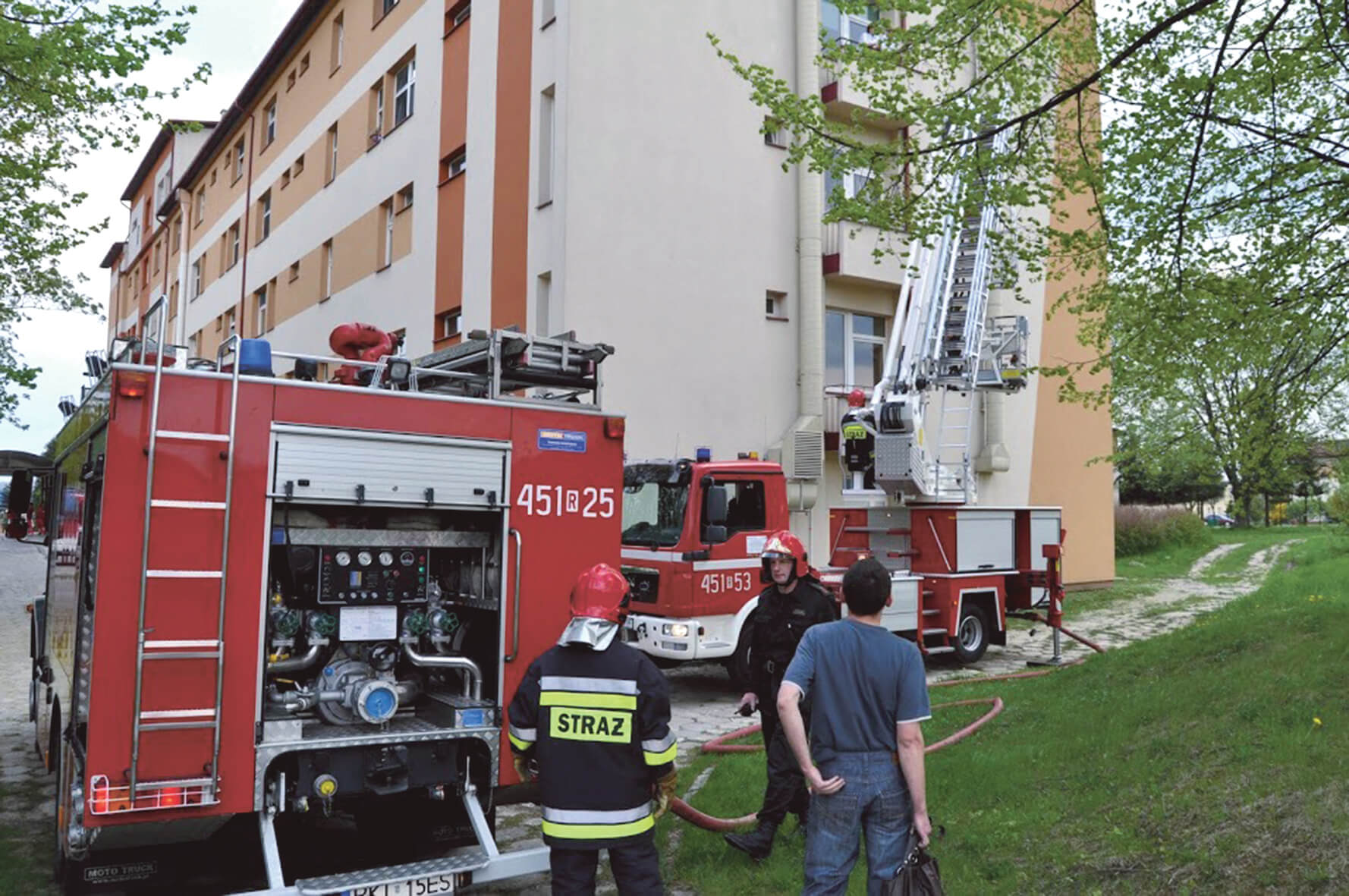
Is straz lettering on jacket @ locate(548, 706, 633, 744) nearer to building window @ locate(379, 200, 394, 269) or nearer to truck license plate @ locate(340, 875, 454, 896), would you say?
truck license plate @ locate(340, 875, 454, 896)

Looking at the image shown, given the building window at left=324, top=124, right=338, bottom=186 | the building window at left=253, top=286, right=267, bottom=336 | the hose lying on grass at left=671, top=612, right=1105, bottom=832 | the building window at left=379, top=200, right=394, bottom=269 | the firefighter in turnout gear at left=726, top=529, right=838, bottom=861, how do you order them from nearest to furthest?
the hose lying on grass at left=671, top=612, right=1105, bottom=832, the firefighter in turnout gear at left=726, top=529, right=838, bottom=861, the building window at left=379, top=200, right=394, bottom=269, the building window at left=324, top=124, right=338, bottom=186, the building window at left=253, top=286, right=267, bottom=336

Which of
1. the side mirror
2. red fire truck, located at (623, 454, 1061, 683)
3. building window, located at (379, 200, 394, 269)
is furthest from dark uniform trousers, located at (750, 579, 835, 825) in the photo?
building window, located at (379, 200, 394, 269)

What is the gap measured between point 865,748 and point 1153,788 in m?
2.45

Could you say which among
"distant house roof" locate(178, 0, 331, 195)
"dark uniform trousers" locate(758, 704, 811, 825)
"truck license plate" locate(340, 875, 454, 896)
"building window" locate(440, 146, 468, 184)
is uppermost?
"distant house roof" locate(178, 0, 331, 195)

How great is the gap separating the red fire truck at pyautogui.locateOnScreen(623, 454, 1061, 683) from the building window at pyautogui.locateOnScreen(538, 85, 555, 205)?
6025 millimetres

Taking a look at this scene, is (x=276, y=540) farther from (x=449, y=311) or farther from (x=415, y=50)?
(x=415, y=50)

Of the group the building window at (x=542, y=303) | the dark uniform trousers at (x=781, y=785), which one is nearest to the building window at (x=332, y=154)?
the building window at (x=542, y=303)

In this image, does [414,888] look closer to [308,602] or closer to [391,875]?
[391,875]

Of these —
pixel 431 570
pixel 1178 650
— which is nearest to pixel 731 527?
pixel 1178 650

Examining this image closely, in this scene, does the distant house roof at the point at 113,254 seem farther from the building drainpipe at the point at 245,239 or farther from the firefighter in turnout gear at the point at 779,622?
the firefighter in turnout gear at the point at 779,622

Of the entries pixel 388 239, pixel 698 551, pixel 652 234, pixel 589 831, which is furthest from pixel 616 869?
pixel 388 239

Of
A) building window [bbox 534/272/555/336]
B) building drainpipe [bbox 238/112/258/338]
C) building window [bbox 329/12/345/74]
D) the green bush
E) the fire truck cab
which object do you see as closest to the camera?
the fire truck cab

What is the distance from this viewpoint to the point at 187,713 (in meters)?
4.43

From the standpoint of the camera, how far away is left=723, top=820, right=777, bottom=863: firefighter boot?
5543mm
